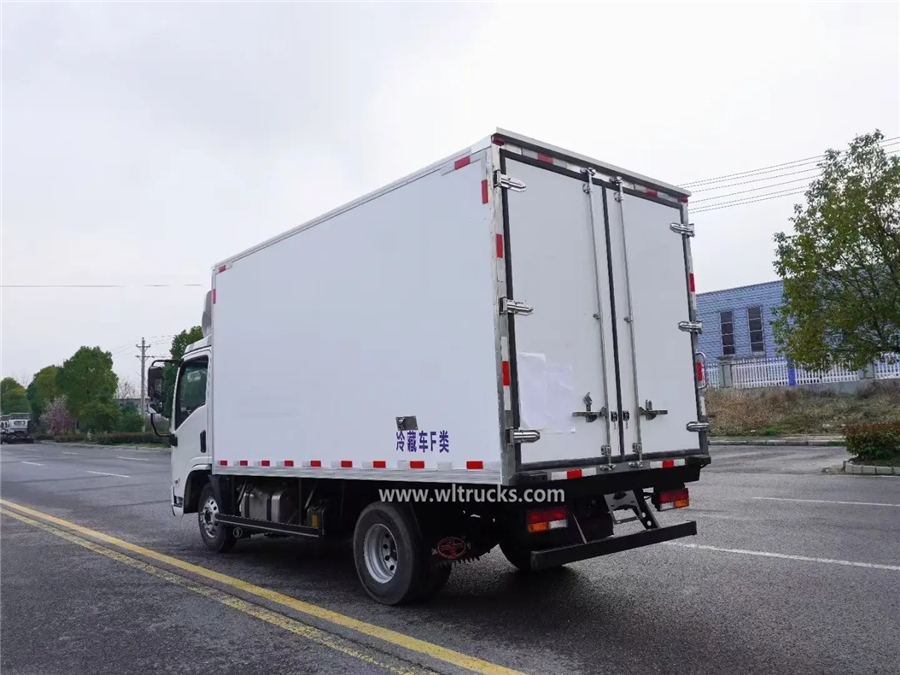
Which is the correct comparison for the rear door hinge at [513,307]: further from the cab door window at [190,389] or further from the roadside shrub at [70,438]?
the roadside shrub at [70,438]

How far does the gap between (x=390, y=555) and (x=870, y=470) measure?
446 inches

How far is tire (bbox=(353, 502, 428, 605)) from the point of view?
5449 millimetres

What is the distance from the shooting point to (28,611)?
19.9 ft

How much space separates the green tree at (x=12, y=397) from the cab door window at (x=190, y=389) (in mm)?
80018

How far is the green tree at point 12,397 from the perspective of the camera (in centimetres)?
8262

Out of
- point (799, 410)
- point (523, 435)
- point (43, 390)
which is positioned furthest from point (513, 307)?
point (43, 390)

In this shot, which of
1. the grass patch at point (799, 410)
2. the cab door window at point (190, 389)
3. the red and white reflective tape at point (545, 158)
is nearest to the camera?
the red and white reflective tape at point (545, 158)

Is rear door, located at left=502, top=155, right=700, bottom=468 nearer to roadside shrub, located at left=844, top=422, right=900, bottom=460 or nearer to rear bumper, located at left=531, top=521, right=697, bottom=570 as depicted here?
rear bumper, located at left=531, top=521, right=697, bottom=570

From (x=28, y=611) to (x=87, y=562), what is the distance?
204 centimetres

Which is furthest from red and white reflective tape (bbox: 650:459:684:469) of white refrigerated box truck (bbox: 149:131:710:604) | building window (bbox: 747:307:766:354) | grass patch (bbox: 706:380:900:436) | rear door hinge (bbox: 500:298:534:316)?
building window (bbox: 747:307:766:354)

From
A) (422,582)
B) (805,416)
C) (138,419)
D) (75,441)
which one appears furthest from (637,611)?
(75,441)

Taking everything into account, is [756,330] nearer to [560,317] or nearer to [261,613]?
[560,317]

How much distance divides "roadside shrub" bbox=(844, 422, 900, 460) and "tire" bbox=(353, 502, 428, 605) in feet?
38.5

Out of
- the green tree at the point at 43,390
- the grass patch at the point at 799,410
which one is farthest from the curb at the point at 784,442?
the green tree at the point at 43,390
